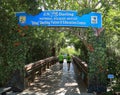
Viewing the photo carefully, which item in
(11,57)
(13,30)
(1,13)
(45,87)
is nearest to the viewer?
(1,13)

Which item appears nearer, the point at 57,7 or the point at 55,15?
the point at 55,15

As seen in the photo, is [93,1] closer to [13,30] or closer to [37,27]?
[37,27]

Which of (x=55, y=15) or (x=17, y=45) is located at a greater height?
(x=55, y=15)

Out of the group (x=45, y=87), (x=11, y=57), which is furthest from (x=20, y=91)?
(x=11, y=57)

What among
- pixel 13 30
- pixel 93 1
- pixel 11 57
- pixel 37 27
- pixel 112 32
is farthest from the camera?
pixel 112 32

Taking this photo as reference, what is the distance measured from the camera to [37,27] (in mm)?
13391

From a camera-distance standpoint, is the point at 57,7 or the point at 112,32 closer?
the point at 57,7

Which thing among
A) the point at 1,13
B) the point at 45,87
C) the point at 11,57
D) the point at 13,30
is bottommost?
the point at 45,87

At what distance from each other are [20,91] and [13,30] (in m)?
4.30

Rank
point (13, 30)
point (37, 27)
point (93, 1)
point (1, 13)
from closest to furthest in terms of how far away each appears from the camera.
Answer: point (1, 13) → point (13, 30) → point (37, 27) → point (93, 1)

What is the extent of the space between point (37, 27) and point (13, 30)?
3.22 meters

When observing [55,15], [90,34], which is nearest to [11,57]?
[55,15]

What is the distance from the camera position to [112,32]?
20.4 meters

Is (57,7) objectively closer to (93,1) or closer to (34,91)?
(93,1)
